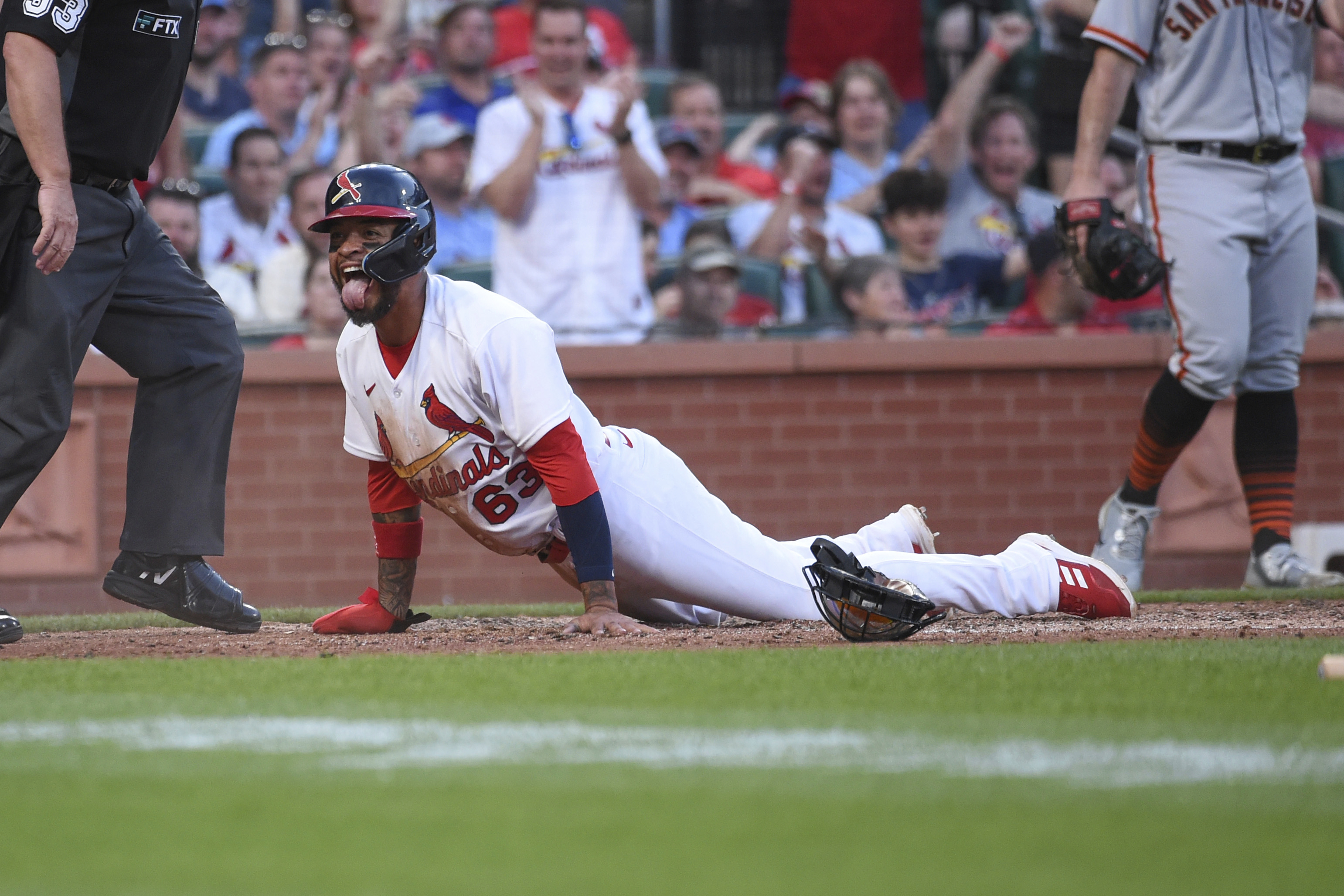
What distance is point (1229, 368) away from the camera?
201 inches

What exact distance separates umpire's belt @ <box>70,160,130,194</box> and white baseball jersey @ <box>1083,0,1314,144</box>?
3.09 m

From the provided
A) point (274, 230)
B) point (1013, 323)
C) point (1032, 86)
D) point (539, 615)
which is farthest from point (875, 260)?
point (539, 615)

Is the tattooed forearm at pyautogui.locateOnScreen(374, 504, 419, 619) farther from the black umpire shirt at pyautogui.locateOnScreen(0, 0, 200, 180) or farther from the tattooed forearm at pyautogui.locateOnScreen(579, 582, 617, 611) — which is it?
the black umpire shirt at pyautogui.locateOnScreen(0, 0, 200, 180)

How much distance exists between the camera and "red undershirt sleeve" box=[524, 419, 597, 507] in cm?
394

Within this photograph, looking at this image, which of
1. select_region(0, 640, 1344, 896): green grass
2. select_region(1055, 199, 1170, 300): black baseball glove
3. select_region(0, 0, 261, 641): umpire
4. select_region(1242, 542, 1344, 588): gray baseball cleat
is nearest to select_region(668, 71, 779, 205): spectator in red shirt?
select_region(1055, 199, 1170, 300): black baseball glove

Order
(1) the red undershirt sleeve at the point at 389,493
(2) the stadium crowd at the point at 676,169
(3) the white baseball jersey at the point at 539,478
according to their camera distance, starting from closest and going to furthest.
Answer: (3) the white baseball jersey at the point at 539,478, (1) the red undershirt sleeve at the point at 389,493, (2) the stadium crowd at the point at 676,169

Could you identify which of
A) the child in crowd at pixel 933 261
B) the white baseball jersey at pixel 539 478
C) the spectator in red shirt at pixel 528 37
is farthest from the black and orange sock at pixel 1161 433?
the spectator in red shirt at pixel 528 37

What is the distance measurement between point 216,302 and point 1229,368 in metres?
3.08

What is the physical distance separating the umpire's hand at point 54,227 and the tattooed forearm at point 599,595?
148cm

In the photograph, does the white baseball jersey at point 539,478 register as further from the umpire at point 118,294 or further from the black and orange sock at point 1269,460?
the black and orange sock at point 1269,460

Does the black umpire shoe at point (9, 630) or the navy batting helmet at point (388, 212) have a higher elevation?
the navy batting helmet at point (388, 212)

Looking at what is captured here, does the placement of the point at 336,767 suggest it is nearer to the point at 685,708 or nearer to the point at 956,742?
the point at 685,708

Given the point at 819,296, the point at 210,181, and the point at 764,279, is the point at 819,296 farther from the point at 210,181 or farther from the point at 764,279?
the point at 210,181

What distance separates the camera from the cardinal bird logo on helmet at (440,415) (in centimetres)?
406
